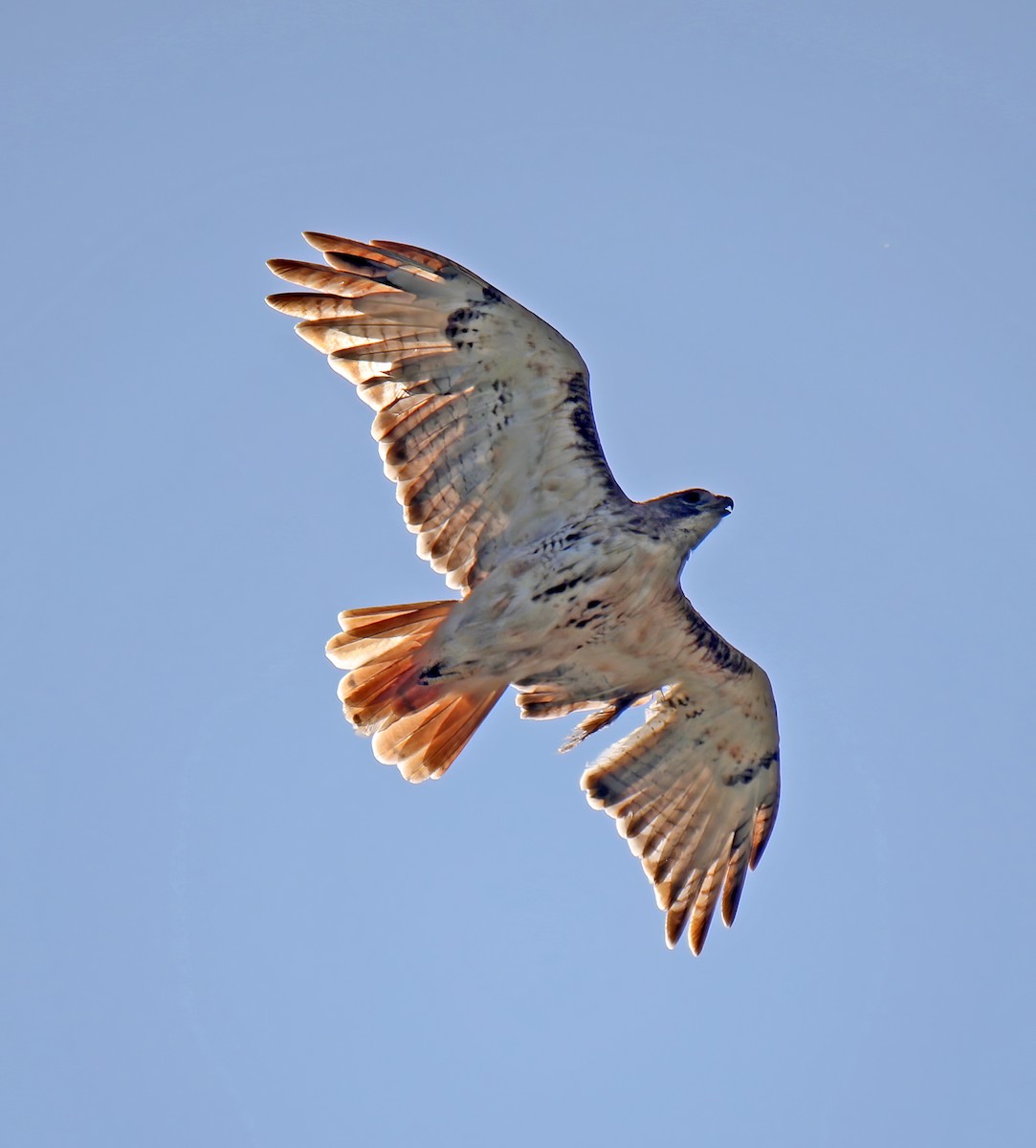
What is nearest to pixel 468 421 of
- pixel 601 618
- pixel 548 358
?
pixel 548 358

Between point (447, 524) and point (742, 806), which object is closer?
point (447, 524)

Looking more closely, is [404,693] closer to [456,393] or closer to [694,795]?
[456,393]

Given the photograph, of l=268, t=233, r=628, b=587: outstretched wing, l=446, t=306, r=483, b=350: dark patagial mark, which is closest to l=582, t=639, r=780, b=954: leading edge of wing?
l=268, t=233, r=628, b=587: outstretched wing

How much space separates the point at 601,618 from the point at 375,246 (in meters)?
2.68

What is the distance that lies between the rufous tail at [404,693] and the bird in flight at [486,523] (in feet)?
0.04

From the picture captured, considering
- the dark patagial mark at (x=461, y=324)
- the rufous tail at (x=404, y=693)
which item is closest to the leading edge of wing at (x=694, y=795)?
the rufous tail at (x=404, y=693)

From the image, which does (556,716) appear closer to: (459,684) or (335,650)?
(459,684)

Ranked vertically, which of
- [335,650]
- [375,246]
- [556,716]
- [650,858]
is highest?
[375,246]

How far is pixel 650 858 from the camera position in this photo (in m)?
12.0

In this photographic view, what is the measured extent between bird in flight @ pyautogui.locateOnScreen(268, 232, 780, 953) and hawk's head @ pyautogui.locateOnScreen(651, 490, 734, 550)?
1 centimetres

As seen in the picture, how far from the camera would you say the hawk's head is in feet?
35.8

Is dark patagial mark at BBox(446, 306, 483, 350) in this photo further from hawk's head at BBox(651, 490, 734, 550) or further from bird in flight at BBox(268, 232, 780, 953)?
hawk's head at BBox(651, 490, 734, 550)

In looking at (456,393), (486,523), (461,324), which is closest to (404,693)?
(486,523)

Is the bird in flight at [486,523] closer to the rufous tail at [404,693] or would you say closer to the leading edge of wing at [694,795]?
the rufous tail at [404,693]
